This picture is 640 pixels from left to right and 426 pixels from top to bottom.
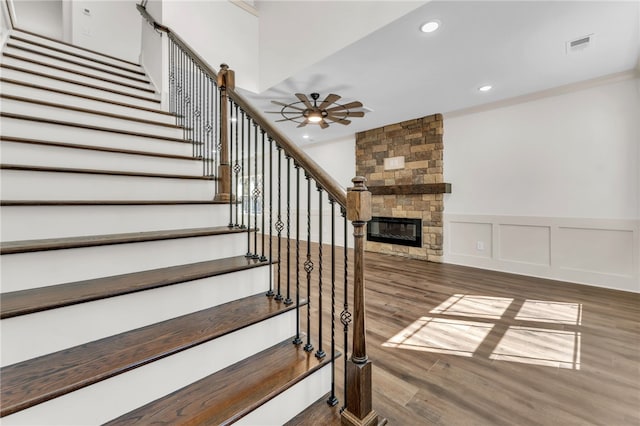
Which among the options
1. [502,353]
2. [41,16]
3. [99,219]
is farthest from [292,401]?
[41,16]

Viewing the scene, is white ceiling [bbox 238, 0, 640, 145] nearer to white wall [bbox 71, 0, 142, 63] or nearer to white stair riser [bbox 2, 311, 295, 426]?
white stair riser [bbox 2, 311, 295, 426]

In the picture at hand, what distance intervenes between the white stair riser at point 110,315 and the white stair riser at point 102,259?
0.89ft

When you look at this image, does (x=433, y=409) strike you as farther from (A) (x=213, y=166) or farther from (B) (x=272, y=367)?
(A) (x=213, y=166)

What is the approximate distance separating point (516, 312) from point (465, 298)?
0.49 m

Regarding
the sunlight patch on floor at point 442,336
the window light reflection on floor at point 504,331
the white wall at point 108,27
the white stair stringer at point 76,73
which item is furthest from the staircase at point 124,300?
the white wall at point 108,27

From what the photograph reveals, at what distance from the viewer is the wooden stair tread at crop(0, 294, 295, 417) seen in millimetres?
864

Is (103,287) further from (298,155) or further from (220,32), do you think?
(220,32)

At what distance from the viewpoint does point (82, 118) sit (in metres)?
2.34

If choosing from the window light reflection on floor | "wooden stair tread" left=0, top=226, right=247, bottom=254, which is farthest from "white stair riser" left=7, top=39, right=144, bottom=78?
the window light reflection on floor

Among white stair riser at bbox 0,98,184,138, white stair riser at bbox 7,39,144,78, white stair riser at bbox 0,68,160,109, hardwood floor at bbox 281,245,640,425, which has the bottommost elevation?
hardwood floor at bbox 281,245,640,425

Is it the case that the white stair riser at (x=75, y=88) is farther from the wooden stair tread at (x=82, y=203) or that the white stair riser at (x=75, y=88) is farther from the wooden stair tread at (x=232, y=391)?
the wooden stair tread at (x=232, y=391)

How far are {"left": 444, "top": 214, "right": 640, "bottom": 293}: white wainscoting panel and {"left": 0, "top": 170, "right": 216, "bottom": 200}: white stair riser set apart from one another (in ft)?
13.9

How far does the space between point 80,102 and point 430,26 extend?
3.29 metres

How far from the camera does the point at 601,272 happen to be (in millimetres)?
3518
